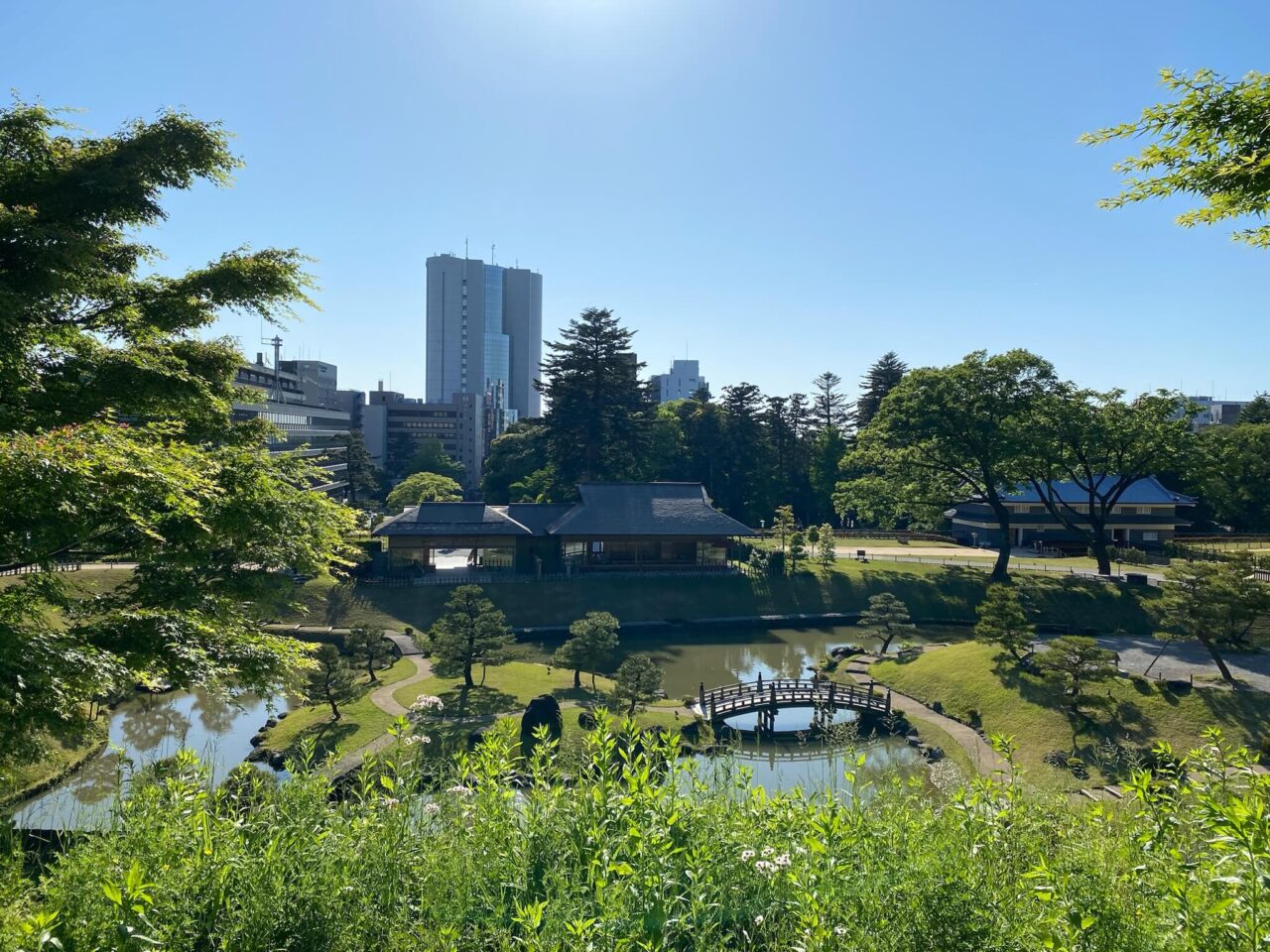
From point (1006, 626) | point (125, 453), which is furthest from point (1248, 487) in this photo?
point (125, 453)

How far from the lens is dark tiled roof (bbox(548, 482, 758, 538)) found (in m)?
35.6

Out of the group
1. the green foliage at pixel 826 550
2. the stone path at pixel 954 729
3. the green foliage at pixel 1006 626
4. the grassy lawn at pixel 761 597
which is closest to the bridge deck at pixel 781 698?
the stone path at pixel 954 729

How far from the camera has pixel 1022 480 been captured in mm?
34031

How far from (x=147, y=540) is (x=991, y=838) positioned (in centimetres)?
843

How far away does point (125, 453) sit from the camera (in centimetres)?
608

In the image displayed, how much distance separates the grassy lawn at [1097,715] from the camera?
1653cm

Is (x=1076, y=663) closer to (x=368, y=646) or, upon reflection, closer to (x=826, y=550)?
(x=368, y=646)

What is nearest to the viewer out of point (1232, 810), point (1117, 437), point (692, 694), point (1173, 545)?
point (1232, 810)

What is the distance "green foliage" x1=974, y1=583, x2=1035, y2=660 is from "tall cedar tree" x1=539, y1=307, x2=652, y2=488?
26.8m

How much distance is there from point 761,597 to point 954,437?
11.8m

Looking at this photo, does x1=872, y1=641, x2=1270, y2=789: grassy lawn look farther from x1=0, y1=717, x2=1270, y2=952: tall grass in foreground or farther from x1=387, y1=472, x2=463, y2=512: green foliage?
x1=387, y1=472, x2=463, y2=512: green foliage

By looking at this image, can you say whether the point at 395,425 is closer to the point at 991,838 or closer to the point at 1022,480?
the point at 1022,480

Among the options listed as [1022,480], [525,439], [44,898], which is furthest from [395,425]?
[44,898]

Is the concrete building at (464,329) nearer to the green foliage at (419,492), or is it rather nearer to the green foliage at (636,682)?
the green foliage at (419,492)
